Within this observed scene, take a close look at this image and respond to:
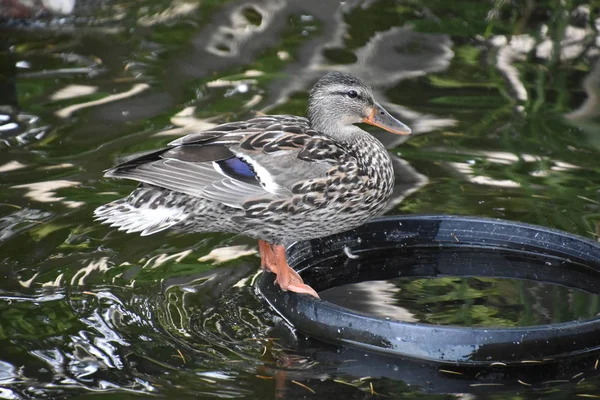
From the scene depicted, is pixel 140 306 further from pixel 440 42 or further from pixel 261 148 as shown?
pixel 440 42

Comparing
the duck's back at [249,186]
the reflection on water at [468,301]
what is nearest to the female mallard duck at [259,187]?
the duck's back at [249,186]

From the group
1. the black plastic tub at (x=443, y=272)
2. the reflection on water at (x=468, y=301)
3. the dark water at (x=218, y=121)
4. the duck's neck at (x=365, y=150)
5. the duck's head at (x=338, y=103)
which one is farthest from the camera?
the duck's head at (x=338, y=103)

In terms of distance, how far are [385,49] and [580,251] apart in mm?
4022

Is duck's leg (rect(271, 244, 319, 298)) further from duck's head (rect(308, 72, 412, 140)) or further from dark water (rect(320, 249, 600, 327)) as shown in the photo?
duck's head (rect(308, 72, 412, 140))

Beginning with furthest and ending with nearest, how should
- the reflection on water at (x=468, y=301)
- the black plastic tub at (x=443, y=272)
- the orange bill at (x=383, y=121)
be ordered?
the orange bill at (x=383, y=121) → the reflection on water at (x=468, y=301) → the black plastic tub at (x=443, y=272)

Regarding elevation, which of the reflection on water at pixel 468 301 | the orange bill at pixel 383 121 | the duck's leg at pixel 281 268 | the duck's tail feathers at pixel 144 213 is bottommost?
the reflection on water at pixel 468 301

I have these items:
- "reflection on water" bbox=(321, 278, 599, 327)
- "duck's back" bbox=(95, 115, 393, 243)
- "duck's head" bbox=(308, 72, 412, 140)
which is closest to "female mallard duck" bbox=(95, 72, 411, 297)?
"duck's back" bbox=(95, 115, 393, 243)

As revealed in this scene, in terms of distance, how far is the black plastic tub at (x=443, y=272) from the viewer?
4.14 meters

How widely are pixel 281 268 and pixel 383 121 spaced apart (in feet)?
3.38

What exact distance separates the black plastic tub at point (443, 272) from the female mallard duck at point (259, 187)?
13.0 inches

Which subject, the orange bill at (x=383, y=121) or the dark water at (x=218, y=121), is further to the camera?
the orange bill at (x=383, y=121)

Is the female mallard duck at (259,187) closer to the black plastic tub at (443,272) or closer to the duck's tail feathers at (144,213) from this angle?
the duck's tail feathers at (144,213)

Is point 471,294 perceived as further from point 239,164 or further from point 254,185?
point 239,164

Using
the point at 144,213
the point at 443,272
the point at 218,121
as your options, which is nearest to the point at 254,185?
the point at 144,213
